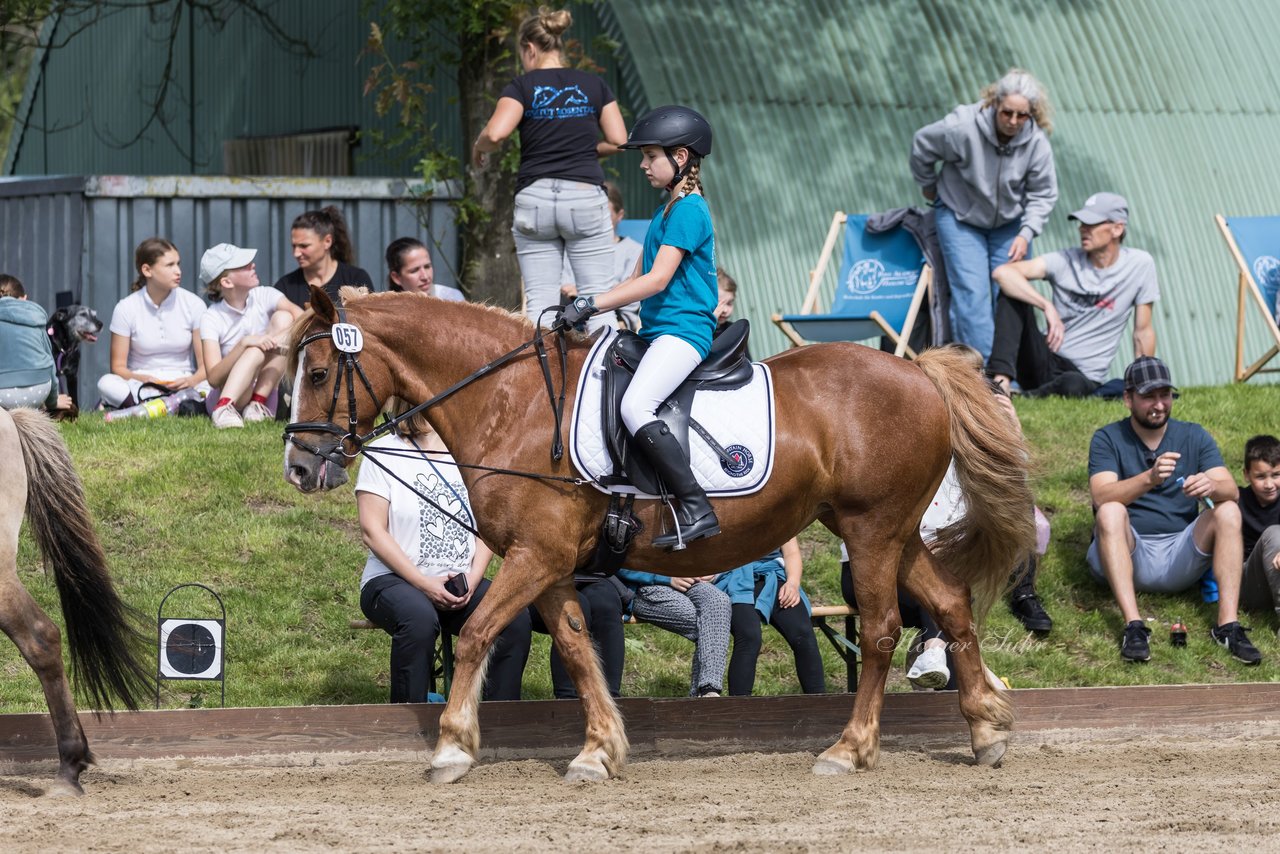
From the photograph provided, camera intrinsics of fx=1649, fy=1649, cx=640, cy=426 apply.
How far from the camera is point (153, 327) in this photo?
10172 mm

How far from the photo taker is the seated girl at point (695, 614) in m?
7.03

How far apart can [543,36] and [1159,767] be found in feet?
15.5

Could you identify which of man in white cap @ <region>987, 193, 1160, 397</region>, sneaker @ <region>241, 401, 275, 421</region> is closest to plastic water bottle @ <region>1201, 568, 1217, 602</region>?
man in white cap @ <region>987, 193, 1160, 397</region>

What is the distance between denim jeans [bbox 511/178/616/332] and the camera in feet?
27.9

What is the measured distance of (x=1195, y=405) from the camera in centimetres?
1082

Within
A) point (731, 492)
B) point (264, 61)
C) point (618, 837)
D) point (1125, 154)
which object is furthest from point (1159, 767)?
point (264, 61)

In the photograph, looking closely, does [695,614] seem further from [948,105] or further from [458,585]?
[948,105]

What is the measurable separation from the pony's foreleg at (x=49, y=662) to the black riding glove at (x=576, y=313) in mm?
2129

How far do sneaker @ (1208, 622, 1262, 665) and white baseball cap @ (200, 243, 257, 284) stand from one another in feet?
19.6

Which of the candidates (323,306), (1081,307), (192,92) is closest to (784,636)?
(323,306)

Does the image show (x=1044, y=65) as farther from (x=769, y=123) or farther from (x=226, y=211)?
(x=226, y=211)

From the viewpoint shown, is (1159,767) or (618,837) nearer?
(618,837)

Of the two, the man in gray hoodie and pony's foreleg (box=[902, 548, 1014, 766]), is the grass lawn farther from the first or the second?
the man in gray hoodie

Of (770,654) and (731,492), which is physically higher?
(731,492)
